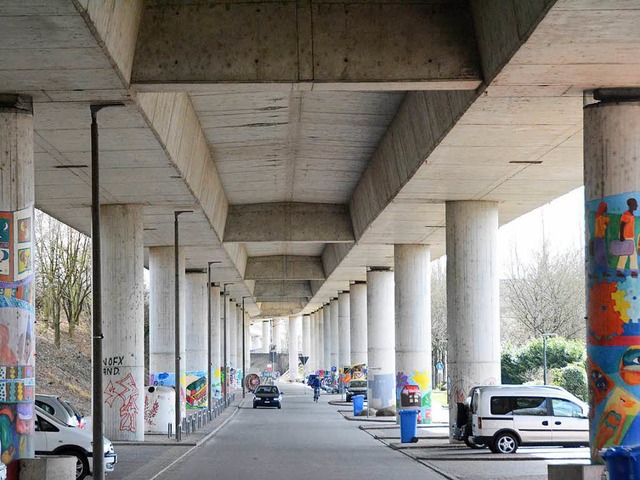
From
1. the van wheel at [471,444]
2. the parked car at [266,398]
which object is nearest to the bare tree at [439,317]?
the parked car at [266,398]

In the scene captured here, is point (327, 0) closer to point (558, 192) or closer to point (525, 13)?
point (525, 13)

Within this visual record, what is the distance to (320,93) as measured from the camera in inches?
1070

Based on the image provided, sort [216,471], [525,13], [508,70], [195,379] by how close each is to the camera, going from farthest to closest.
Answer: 1. [195,379]
2. [216,471]
3. [508,70]
4. [525,13]

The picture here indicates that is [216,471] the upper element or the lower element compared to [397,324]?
lower

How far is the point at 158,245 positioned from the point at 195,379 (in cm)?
1648

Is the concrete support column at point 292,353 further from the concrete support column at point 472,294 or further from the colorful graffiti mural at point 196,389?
the concrete support column at point 472,294

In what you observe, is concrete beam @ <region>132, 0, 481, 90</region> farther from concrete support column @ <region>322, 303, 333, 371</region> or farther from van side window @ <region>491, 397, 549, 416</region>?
concrete support column @ <region>322, 303, 333, 371</region>

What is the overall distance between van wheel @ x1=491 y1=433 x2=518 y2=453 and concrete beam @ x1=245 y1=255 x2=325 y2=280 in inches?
1466

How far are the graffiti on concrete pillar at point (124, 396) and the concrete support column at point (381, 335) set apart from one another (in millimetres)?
23486

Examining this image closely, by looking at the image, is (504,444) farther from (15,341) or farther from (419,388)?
(15,341)

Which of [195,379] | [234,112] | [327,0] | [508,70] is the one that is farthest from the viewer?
[195,379]

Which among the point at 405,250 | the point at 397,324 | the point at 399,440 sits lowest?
the point at 399,440

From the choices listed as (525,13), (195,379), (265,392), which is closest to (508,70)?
(525,13)

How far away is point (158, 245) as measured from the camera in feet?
143
